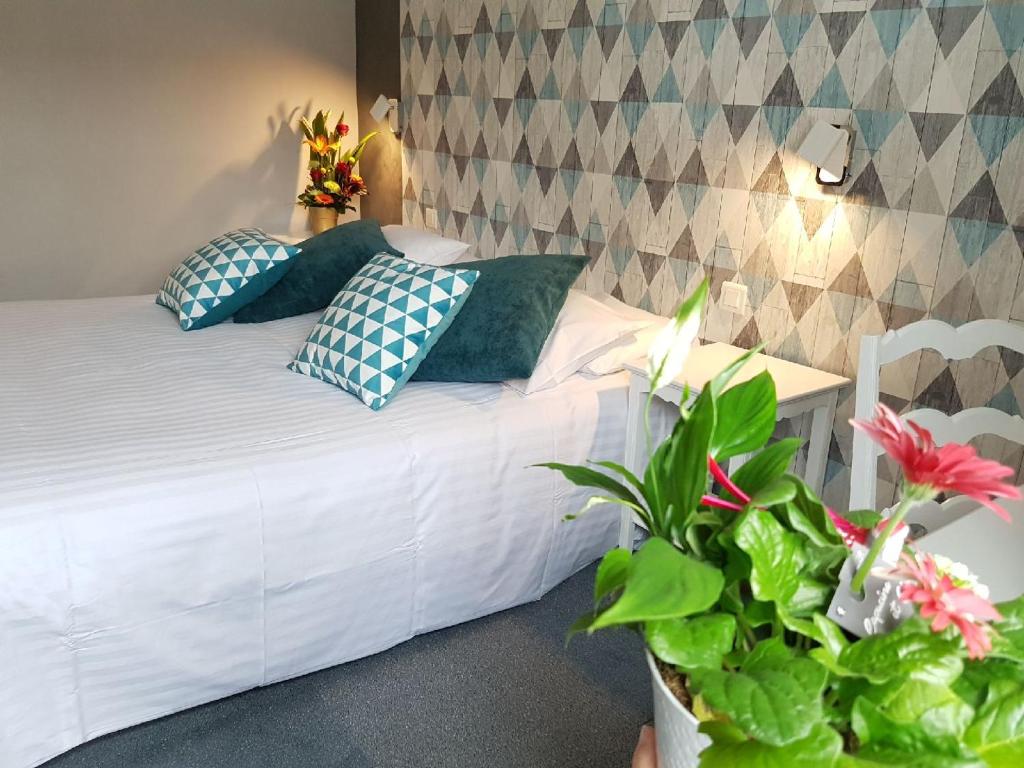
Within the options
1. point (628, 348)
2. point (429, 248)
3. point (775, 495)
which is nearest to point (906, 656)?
point (775, 495)

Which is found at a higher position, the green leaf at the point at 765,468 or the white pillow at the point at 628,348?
the green leaf at the point at 765,468

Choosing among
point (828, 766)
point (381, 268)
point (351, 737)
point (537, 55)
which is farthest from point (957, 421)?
point (537, 55)

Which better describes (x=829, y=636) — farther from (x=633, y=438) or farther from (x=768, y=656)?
(x=633, y=438)

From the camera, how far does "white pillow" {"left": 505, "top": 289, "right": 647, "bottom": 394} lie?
97.4 inches

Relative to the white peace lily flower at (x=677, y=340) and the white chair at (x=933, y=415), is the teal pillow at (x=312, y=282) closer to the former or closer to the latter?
the white chair at (x=933, y=415)

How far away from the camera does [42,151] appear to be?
3.91 m

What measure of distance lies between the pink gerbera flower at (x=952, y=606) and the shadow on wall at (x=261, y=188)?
4233mm

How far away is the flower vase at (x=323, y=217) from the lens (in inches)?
168

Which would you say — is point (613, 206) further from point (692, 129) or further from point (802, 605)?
point (802, 605)

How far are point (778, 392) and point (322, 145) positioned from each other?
286cm

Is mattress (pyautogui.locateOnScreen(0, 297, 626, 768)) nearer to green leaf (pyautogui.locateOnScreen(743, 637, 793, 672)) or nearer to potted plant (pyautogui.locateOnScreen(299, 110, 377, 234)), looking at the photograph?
green leaf (pyautogui.locateOnScreen(743, 637, 793, 672))

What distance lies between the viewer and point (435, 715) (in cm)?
199

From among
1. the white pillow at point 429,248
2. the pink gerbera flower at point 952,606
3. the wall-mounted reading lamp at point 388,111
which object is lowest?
the white pillow at point 429,248

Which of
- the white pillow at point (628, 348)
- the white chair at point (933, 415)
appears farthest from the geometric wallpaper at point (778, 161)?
the white chair at point (933, 415)
